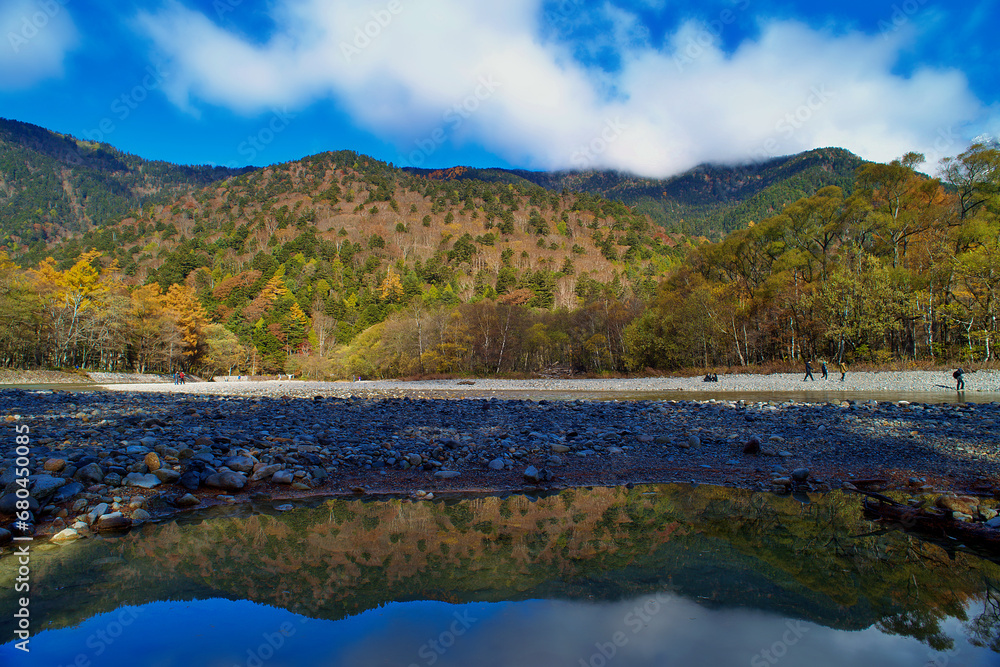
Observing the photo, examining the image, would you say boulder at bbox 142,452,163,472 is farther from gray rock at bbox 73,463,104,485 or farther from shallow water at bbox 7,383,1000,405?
shallow water at bbox 7,383,1000,405

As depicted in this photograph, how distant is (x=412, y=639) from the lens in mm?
2928

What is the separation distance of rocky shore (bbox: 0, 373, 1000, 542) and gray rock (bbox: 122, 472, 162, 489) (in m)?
0.02

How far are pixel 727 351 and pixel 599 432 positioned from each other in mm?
41374

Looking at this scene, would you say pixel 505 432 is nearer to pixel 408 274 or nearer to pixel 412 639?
pixel 412 639


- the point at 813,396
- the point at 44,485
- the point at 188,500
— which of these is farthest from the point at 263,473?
the point at 813,396

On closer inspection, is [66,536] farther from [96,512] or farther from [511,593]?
[511,593]

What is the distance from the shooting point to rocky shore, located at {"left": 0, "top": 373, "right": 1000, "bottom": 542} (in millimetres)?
5707

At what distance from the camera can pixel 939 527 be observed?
4.71 m

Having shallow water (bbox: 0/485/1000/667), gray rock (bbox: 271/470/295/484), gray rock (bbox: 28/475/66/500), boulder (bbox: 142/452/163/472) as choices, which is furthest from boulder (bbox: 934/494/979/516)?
gray rock (bbox: 28/475/66/500)

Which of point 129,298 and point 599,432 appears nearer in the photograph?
point 599,432

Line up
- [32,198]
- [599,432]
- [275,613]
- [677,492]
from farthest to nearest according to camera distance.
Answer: [32,198], [599,432], [677,492], [275,613]

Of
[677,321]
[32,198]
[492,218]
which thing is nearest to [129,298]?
[677,321]

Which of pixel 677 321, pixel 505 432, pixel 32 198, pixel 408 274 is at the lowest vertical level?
pixel 505 432

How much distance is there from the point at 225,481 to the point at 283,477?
73 cm
